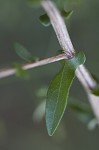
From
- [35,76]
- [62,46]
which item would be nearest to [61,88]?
[62,46]

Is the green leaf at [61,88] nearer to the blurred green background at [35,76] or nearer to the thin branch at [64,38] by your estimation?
the thin branch at [64,38]

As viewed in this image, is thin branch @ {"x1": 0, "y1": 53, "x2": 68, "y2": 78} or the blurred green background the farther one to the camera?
the blurred green background

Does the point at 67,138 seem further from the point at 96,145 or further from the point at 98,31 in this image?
the point at 98,31

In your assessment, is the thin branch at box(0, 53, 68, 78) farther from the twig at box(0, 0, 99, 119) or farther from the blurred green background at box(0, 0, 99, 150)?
the blurred green background at box(0, 0, 99, 150)

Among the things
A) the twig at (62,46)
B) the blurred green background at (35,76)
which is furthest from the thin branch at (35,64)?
the blurred green background at (35,76)

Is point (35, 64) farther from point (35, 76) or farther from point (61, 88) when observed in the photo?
point (35, 76)

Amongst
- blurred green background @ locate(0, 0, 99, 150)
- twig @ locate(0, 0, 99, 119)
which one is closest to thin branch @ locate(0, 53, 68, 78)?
twig @ locate(0, 0, 99, 119)
